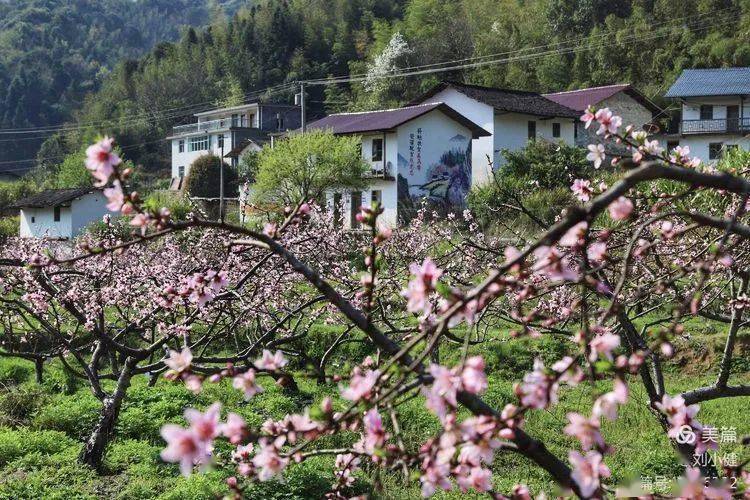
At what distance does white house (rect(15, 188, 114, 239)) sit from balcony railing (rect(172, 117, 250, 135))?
1659 centimetres

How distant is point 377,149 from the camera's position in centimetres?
3091

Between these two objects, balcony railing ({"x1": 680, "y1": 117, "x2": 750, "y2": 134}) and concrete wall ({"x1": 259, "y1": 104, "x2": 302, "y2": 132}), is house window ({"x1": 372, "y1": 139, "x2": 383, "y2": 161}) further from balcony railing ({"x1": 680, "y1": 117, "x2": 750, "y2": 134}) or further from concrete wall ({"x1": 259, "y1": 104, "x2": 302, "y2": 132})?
concrete wall ({"x1": 259, "y1": 104, "x2": 302, "y2": 132})

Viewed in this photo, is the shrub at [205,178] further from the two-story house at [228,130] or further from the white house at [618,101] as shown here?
the white house at [618,101]

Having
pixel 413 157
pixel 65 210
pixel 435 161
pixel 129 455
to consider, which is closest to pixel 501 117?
pixel 435 161

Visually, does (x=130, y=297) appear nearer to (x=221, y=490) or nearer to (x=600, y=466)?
(x=221, y=490)

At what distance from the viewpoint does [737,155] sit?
40.2 ft

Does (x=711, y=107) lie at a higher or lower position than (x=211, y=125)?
Answer: lower

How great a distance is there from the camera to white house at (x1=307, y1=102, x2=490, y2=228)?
3016cm

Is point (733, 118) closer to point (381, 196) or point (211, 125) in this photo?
point (381, 196)

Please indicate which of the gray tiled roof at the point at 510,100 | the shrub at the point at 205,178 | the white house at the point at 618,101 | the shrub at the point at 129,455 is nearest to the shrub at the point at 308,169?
the gray tiled roof at the point at 510,100

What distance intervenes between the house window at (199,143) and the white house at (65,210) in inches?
678

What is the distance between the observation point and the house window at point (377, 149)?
30719 mm

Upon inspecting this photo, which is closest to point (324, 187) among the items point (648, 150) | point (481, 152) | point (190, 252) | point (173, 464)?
point (481, 152)

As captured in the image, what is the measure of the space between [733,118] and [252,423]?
32517 mm
